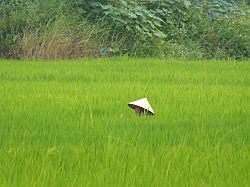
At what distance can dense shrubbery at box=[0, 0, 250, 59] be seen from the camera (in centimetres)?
1228

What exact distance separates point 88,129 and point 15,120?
53 cm

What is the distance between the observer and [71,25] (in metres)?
12.9

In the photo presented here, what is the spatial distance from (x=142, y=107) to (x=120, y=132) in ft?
2.90

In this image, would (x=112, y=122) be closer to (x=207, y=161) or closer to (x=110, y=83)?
(x=207, y=161)

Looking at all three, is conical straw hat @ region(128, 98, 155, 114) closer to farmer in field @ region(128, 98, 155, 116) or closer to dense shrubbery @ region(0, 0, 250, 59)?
farmer in field @ region(128, 98, 155, 116)

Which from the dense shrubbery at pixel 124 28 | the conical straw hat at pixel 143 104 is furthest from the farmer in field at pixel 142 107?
the dense shrubbery at pixel 124 28

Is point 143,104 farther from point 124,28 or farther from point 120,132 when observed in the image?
point 124,28

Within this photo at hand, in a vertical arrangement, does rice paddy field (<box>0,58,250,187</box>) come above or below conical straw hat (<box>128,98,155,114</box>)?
below

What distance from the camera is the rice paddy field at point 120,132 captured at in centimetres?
335

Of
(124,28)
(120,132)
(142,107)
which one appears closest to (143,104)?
(142,107)

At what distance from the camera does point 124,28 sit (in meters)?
13.6

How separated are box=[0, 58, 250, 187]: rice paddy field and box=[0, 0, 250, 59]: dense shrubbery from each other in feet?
13.3

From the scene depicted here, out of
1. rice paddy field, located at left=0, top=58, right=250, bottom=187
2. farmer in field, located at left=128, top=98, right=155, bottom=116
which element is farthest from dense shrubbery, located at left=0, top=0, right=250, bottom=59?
farmer in field, located at left=128, top=98, right=155, bottom=116

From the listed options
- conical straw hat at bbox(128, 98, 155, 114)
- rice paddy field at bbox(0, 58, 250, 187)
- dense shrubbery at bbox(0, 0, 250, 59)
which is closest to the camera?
rice paddy field at bbox(0, 58, 250, 187)
